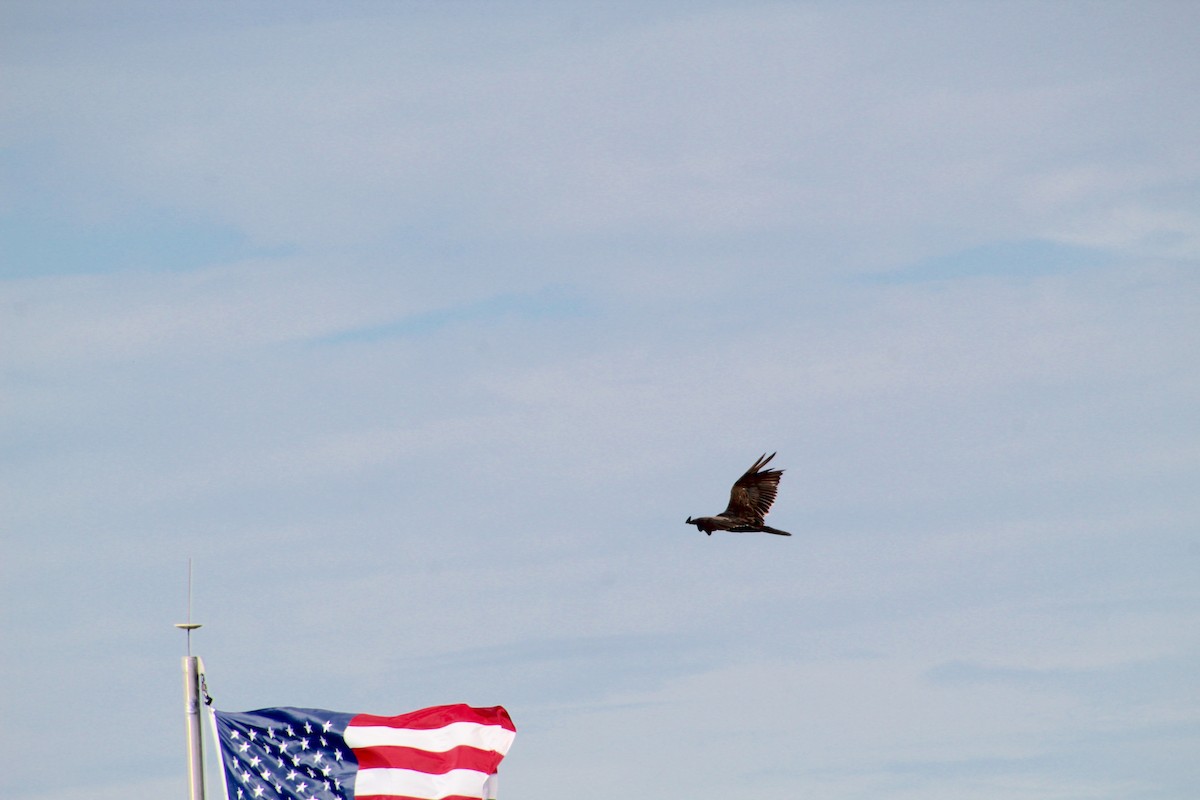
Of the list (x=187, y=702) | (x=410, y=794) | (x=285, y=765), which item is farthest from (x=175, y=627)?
(x=410, y=794)

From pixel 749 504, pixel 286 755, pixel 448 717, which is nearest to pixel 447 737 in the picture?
pixel 448 717

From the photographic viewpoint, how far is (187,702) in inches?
1323

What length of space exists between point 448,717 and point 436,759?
90 centimetres

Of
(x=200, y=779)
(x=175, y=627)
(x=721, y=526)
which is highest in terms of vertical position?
(x=721, y=526)

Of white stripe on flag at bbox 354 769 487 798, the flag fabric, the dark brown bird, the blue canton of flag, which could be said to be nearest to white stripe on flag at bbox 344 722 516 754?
the flag fabric

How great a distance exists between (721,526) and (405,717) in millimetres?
Answer: 21079

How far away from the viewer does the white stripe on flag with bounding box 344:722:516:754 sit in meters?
37.5

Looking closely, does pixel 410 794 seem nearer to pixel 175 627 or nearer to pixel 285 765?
pixel 285 765

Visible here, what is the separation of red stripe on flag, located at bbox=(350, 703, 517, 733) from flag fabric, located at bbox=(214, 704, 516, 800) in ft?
0.07

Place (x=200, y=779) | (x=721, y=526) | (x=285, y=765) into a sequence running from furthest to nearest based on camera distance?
(x=721, y=526)
(x=285, y=765)
(x=200, y=779)

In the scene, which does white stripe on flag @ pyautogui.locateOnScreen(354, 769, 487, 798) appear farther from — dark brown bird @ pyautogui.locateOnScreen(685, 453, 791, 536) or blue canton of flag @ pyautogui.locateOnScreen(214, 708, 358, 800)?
dark brown bird @ pyautogui.locateOnScreen(685, 453, 791, 536)

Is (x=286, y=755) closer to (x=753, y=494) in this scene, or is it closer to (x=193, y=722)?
(x=193, y=722)

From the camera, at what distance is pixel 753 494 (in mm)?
57688

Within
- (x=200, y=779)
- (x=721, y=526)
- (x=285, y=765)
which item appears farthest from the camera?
(x=721, y=526)
